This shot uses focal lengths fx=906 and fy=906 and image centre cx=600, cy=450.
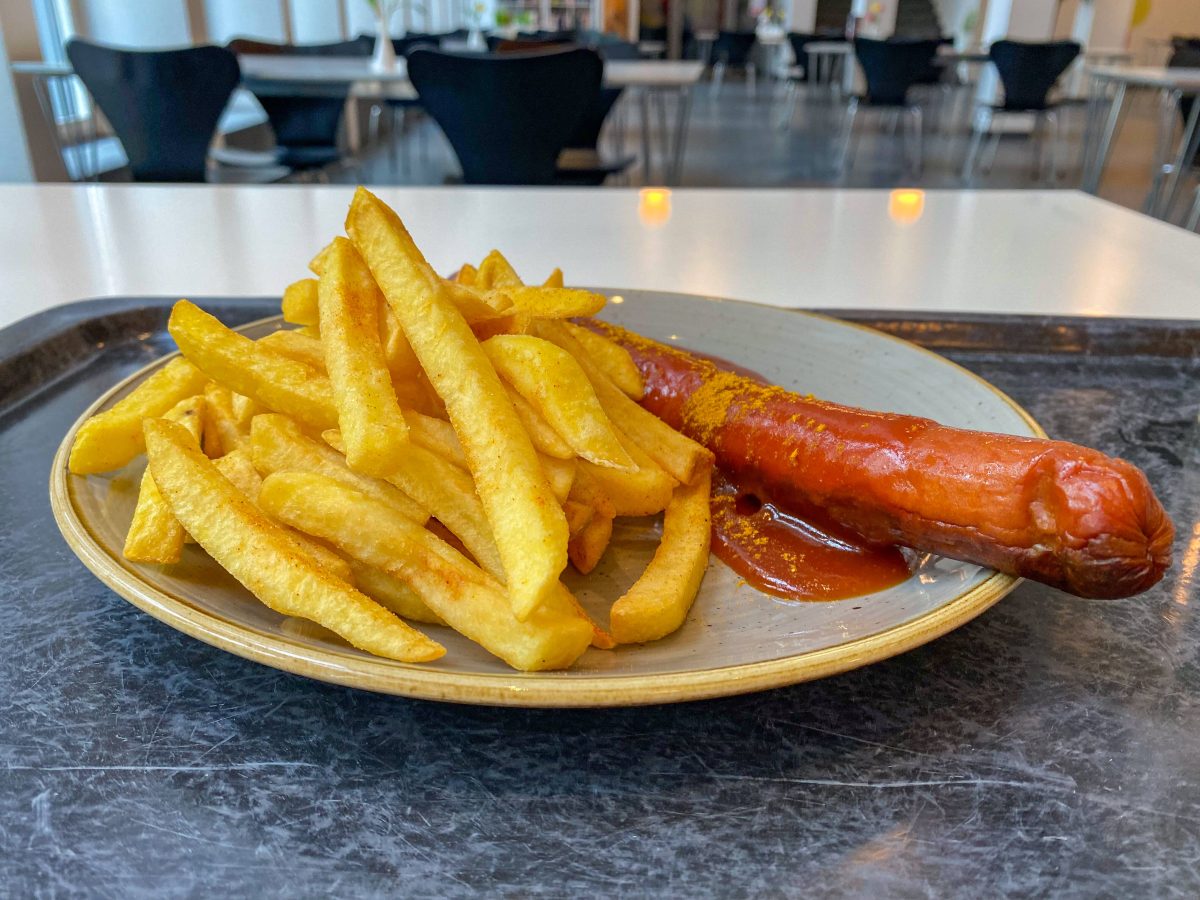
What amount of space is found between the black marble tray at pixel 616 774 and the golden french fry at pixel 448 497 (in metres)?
0.11

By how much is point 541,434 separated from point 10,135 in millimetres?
5317

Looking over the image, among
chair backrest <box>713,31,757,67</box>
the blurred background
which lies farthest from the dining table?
chair backrest <box>713,31,757,67</box>

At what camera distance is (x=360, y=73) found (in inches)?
169

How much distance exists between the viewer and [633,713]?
1.98ft

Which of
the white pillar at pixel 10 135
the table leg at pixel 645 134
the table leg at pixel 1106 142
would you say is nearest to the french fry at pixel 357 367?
the table leg at pixel 645 134

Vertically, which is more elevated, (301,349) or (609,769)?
(301,349)

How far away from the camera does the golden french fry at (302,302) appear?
78 cm

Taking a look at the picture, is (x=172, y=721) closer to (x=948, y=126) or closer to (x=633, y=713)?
(x=633, y=713)

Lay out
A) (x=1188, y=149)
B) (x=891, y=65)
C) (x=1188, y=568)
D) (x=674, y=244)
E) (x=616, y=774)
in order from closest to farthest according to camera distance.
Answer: (x=616, y=774) < (x=1188, y=568) < (x=674, y=244) < (x=1188, y=149) < (x=891, y=65)

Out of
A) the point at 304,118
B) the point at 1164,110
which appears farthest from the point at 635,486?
the point at 1164,110

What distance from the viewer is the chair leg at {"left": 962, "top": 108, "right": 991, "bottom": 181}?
23.1ft

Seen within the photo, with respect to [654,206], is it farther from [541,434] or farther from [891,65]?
[891,65]

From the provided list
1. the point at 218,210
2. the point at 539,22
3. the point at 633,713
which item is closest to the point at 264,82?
the point at 218,210

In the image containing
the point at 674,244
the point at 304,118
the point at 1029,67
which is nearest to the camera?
the point at 674,244
